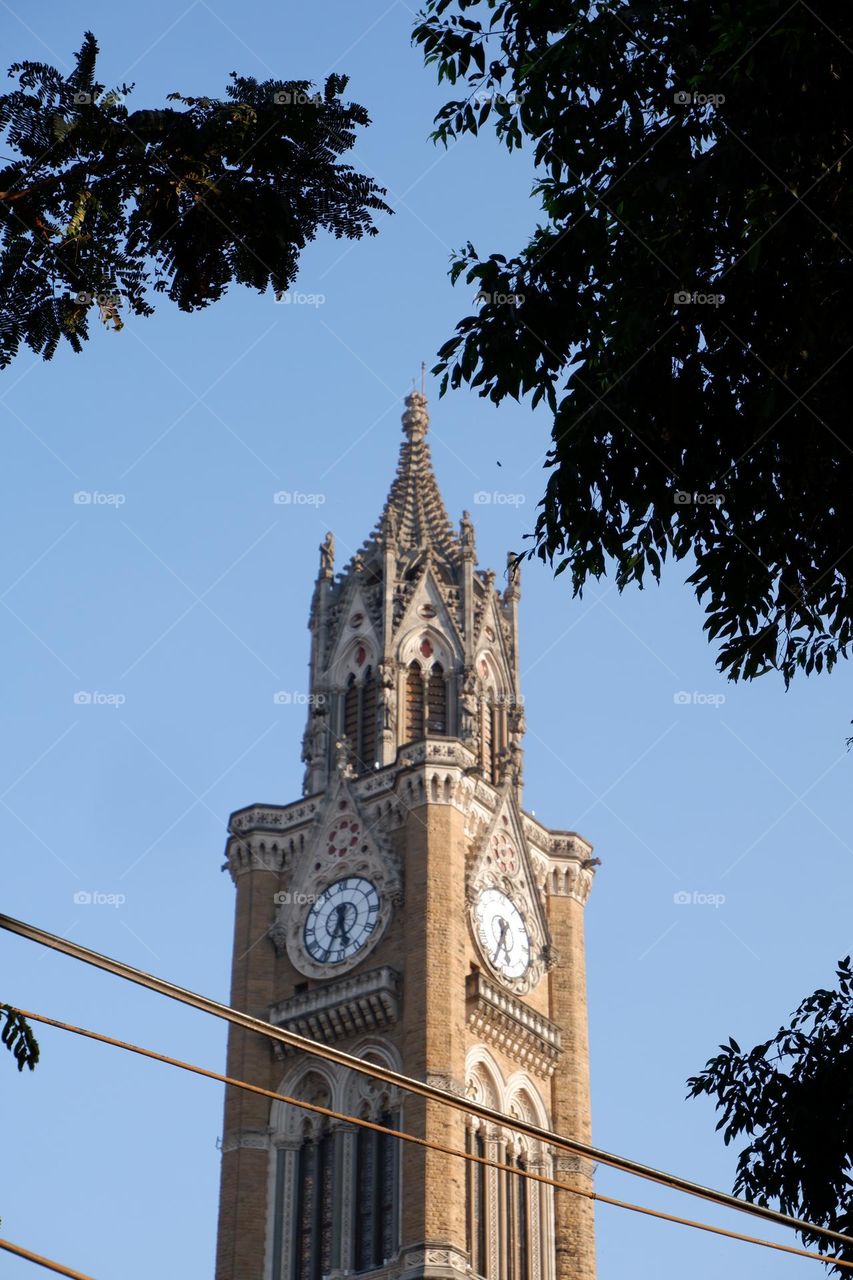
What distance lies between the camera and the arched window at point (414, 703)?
63750 millimetres

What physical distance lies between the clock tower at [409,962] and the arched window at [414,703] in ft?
0.21

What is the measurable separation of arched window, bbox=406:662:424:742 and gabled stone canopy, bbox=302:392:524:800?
0.09ft

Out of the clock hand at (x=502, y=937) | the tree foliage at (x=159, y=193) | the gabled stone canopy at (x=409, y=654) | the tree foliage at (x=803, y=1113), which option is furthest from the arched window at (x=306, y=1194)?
the tree foliage at (x=159, y=193)

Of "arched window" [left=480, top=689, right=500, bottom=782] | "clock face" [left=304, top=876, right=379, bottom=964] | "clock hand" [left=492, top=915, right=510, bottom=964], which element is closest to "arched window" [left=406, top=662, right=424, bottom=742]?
"arched window" [left=480, top=689, right=500, bottom=782]

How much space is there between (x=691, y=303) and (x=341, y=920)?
1671 inches

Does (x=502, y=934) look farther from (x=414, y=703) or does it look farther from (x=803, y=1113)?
(x=803, y=1113)

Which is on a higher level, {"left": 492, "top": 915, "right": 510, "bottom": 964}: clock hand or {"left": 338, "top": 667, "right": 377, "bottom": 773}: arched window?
{"left": 338, "top": 667, "right": 377, "bottom": 773}: arched window

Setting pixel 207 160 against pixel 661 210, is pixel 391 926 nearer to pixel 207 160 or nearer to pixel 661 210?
pixel 661 210

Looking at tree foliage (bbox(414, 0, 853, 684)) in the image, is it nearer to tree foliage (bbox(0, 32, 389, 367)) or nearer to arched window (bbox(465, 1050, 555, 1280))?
tree foliage (bbox(0, 32, 389, 367))

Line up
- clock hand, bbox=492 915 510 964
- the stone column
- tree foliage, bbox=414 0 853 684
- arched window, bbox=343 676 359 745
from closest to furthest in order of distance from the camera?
tree foliage, bbox=414 0 853 684
the stone column
clock hand, bbox=492 915 510 964
arched window, bbox=343 676 359 745

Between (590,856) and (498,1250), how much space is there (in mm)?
12715

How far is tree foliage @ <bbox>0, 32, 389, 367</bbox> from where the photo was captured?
14.4 metres

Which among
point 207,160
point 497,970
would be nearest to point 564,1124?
point 497,970

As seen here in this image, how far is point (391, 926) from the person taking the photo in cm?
5884
